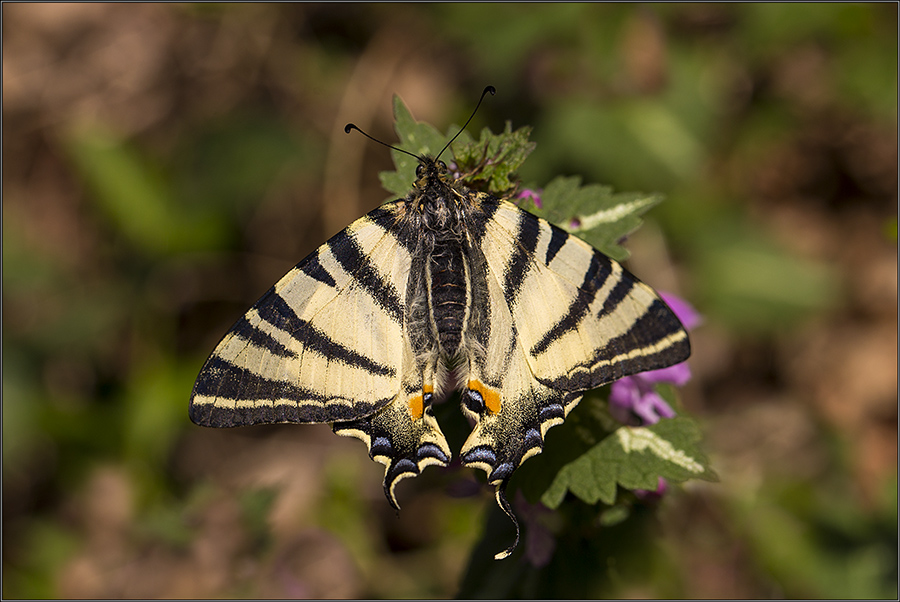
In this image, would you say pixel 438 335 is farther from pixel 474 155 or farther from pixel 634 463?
pixel 634 463

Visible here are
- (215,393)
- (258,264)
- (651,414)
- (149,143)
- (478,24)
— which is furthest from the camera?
(149,143)

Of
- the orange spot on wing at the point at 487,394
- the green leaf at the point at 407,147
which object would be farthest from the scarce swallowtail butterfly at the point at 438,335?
the green leaf at the point at 407,147

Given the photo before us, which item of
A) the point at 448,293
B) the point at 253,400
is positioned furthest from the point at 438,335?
the point at 253,400

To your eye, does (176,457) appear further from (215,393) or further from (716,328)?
(716,328)

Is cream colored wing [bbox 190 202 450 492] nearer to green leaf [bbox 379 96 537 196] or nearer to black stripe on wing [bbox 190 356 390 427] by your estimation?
black stripe on wing [bbox 190 356 390 427]

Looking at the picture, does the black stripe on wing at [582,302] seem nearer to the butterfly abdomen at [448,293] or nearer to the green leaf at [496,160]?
the butterfly abdomen at [448,293]

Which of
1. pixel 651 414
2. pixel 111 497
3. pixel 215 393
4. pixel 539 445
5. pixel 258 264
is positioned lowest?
pixel 111 497

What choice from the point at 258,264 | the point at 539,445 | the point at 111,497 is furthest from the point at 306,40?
the point at 539,445
